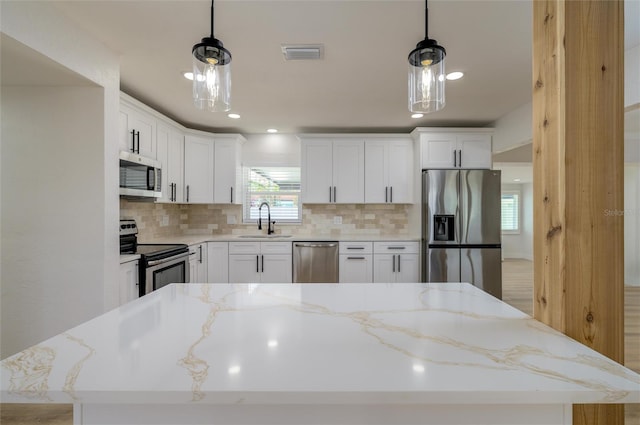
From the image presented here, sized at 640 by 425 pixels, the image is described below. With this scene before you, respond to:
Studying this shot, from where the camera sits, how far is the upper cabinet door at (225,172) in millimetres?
4238

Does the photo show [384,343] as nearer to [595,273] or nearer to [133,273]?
[595,273]

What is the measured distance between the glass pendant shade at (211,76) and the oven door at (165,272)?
5.83 ft

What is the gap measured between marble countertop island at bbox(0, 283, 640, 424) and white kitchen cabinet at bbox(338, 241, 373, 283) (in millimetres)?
2983

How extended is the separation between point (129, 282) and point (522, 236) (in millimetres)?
9991

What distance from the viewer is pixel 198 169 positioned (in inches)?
163

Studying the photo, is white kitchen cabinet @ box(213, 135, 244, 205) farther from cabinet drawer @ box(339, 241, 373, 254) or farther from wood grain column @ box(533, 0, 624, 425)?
wood grain column @ box(533, 0, 624, 425)

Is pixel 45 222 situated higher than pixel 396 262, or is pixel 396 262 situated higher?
pixel 45 222

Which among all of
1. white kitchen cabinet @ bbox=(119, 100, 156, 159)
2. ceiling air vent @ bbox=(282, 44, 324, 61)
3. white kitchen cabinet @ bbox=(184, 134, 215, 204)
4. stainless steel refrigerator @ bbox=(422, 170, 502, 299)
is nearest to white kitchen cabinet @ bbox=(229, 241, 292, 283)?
white kitchen cabinet @ bbox=(184, 134, 215, 204)

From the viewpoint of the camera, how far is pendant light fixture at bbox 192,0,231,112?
1.22 m

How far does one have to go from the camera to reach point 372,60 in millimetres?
2424

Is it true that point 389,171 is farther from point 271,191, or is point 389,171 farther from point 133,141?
point 133,141

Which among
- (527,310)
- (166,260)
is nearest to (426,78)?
(166,260)

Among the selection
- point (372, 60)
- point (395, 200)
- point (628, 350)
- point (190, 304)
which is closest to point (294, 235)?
point (395, 200)

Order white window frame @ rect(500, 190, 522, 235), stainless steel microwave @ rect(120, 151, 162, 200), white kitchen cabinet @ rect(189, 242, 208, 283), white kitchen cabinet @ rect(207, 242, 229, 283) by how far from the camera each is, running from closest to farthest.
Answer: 1. stainless steel microwave @ rect(120, 151, 162, 200)
2. white kitchen cabinet @ rect(189, 242, 208, 283)
3. white kitchen cabinet @ rect(207, 242, 229, 283)
4. white window frame @ rect(500, 190, 522, 235)
